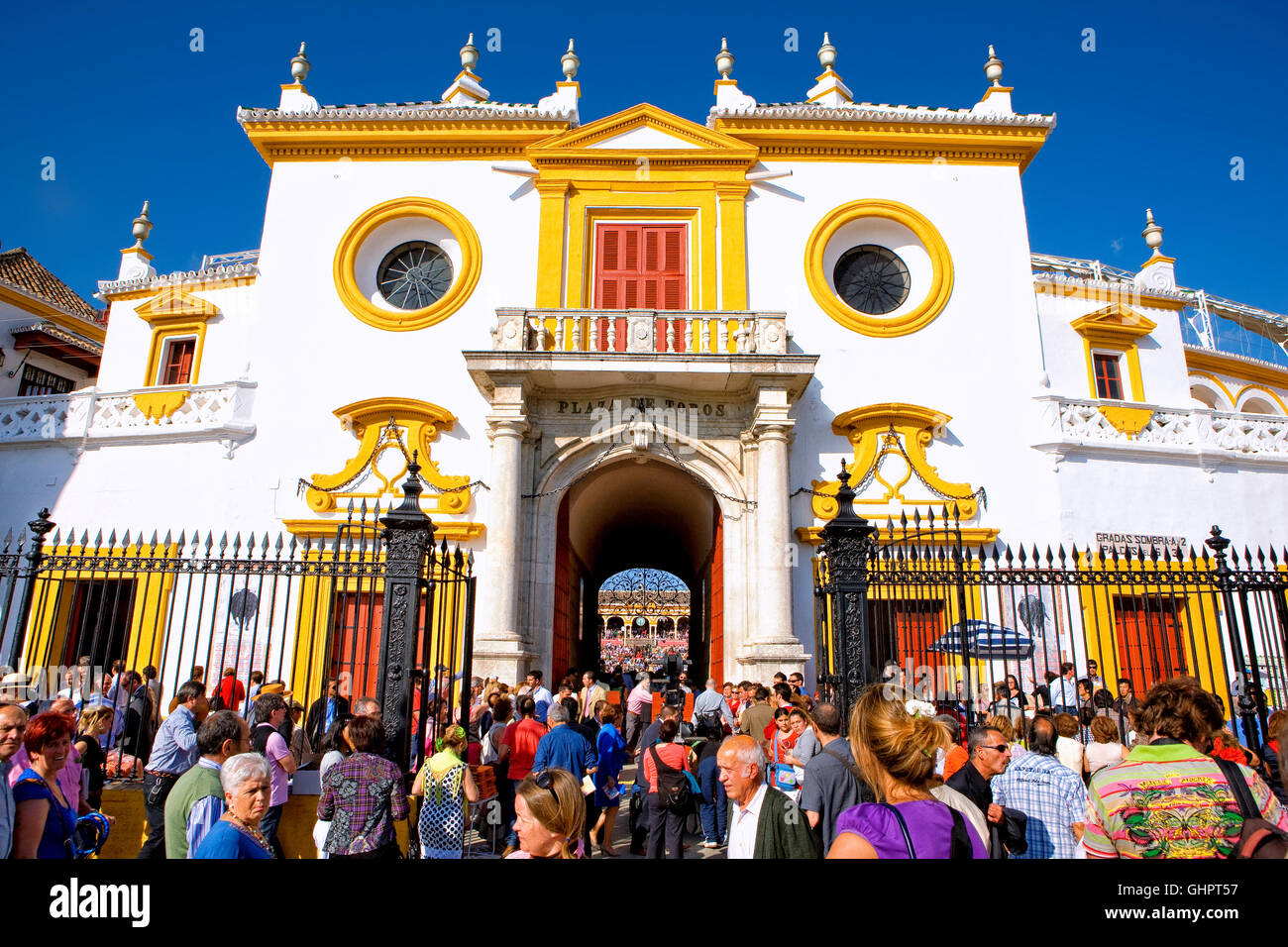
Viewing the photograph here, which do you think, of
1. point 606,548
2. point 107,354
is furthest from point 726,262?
point 107,354

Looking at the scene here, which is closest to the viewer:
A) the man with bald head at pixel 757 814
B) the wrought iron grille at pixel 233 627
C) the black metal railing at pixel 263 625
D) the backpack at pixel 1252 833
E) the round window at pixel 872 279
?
the backpack at pixel 1252 833

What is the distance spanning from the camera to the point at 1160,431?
15023mm

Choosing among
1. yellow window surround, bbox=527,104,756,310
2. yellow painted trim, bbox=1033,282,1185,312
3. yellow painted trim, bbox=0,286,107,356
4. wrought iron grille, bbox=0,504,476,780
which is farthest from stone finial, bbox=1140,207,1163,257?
yellow painted trim, bbox=0,286,107,356

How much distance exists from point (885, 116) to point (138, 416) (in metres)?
15.5

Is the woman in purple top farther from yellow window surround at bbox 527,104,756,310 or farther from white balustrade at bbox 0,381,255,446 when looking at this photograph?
white balustrade at bbox 0,381,255,446

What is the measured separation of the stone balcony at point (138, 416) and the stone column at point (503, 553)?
494cm

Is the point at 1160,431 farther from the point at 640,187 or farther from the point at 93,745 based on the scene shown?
the point at 93,745

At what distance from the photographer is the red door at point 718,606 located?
14.6 meters

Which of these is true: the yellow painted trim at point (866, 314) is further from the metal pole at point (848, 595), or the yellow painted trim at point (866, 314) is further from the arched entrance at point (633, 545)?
the metal pole at point (848, 595)

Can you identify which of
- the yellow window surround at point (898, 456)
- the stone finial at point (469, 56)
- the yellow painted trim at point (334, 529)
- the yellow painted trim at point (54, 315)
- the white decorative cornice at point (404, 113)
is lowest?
the yellow painted trim at point (334, 529)

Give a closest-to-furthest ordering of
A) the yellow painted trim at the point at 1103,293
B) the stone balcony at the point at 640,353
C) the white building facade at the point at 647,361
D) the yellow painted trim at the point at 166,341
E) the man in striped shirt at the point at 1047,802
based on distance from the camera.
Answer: the man in striped shirt at the point at 1047,802 → the stone balcony at the point at 640,353 → the white building facade at the point at 647,361 → the yellow painted trim at the point at 166,341 → the yellow painted trim at the point at 1103,293

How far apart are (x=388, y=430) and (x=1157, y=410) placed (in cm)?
1424

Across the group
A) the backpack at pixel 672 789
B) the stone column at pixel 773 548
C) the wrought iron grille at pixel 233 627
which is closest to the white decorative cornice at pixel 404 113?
the stone column at pixel 773 548
